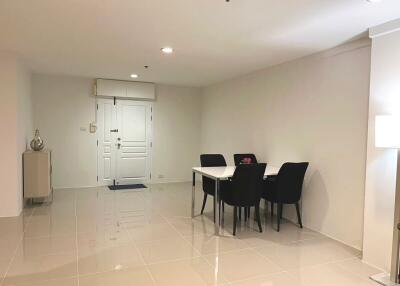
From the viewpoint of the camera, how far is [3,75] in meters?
4.29

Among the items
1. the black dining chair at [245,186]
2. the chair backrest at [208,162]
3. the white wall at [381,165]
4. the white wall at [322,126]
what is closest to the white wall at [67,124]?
the chair backrest at [208,162]

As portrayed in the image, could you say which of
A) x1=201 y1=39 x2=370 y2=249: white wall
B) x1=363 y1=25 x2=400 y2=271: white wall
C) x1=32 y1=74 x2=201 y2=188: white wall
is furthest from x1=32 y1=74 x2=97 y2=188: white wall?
x1=363 y1=25 x2=400 y2=271: white wall

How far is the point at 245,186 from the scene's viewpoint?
3750 mm

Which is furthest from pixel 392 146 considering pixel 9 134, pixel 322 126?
pixel 9 134

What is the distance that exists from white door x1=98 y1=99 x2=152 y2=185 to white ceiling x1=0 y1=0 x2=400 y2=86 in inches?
77.4

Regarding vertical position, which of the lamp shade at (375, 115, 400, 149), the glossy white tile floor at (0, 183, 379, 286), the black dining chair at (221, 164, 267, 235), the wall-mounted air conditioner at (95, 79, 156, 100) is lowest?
the glossy white tile floor at (0, 183, 379, 286)

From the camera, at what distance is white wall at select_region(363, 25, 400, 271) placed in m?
2.84

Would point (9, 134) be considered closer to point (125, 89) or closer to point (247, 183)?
point (125, 89)

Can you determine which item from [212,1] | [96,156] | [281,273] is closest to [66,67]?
[96,156]

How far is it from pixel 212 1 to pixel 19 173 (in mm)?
3927

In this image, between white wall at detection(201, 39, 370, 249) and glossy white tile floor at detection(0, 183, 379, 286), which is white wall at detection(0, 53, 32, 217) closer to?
glossy white tile floor at detection(0, 183, 379, 286)

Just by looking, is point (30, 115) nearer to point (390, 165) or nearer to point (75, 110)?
point (75, 110)

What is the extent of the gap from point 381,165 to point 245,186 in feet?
4.96

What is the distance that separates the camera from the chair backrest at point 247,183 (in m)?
3.69
